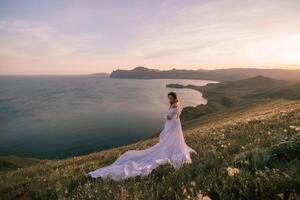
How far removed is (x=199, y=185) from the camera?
4.77m

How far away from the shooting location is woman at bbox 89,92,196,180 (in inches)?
390

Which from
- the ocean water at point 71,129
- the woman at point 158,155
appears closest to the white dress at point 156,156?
the woman at point 158,155

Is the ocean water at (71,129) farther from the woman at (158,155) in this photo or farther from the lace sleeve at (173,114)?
the woman at (158,155)

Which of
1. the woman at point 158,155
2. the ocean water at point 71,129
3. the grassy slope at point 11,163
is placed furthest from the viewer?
the ocean water at point 71,129

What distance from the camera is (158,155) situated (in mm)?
12578

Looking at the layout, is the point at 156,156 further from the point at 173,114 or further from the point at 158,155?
the point at 173,114

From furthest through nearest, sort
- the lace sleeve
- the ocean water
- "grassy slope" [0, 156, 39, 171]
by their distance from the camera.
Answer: the ocean water → "grassy slope" [0, 156, 39, 171] → the lace sleeve

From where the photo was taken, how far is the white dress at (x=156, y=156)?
32.7 ft

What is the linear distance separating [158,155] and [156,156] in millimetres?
119

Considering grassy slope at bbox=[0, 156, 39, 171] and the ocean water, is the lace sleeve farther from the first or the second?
the ocean water

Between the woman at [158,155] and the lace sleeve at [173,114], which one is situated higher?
the lace sleeve at [173,114]

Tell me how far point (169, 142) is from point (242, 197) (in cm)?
963

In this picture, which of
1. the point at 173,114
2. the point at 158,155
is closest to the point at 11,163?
the point at 173,114

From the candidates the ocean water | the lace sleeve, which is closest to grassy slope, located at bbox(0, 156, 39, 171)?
the ocean water
